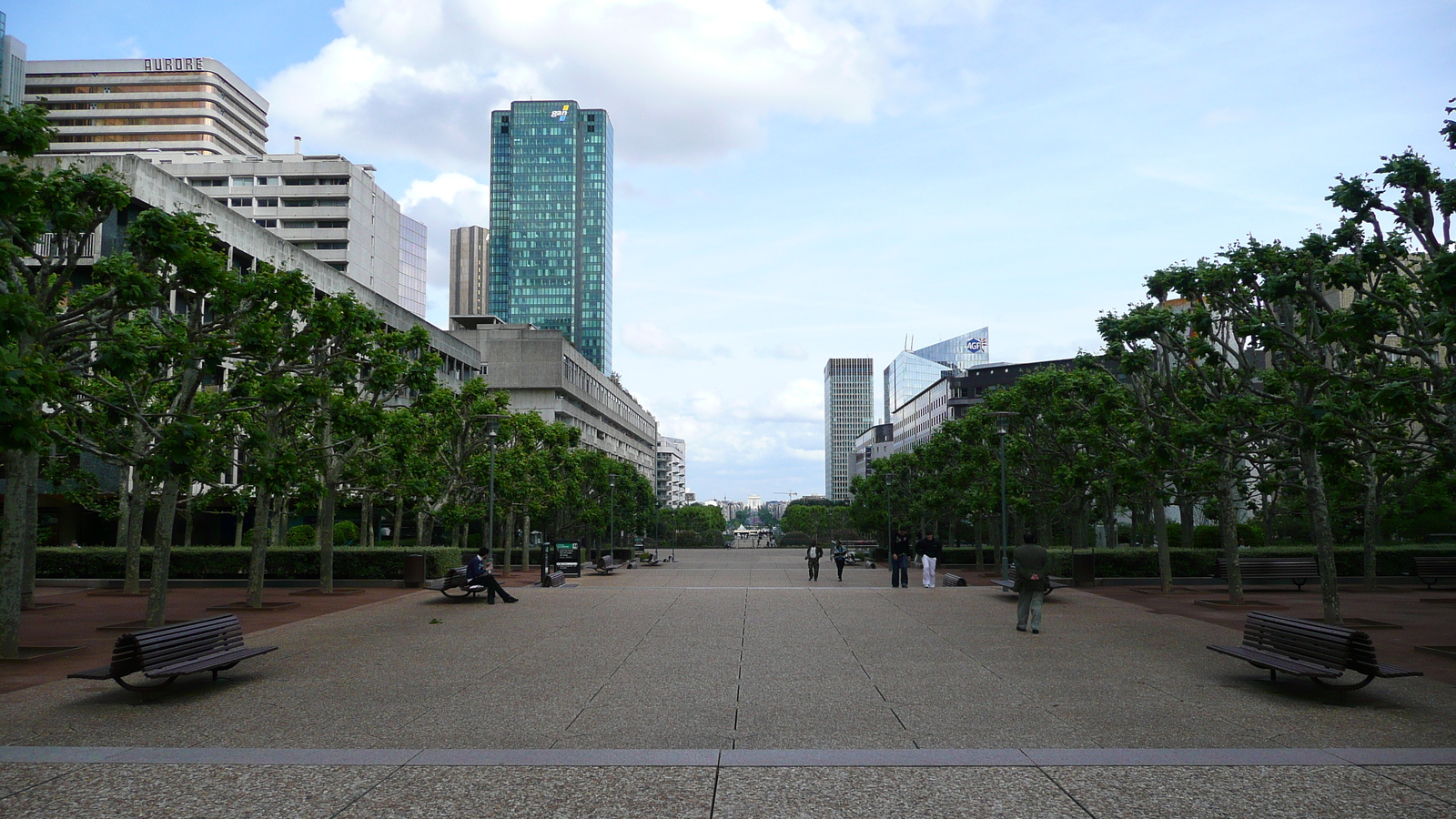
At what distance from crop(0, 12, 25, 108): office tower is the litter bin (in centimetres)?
12946

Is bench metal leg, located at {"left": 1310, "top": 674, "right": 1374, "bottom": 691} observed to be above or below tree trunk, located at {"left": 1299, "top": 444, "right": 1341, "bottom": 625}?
below

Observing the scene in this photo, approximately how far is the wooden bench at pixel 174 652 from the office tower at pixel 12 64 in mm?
143331

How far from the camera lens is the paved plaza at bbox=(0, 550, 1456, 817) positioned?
672cm

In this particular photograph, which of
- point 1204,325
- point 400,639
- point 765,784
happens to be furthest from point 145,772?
point 1204,325

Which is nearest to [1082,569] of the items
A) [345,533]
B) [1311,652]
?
[1311,652]

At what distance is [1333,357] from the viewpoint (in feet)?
58.7

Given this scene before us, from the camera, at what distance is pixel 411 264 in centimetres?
11581

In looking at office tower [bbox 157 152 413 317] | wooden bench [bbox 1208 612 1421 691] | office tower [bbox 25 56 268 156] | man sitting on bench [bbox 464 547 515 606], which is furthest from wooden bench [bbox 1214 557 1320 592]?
office tower [bbox 25 56 268 156]

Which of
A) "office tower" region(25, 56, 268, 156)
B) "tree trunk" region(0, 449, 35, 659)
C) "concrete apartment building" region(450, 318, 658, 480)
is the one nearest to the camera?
"tree trunk" region(0, 449, 35, 659)

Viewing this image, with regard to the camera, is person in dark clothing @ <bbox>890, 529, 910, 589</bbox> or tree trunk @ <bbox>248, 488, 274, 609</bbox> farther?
person in dark clothing @ <bbox>890, 529, 910, 589</bbox>

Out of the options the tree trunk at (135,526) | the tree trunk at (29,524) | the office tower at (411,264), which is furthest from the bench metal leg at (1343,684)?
the office tower at (411,264)

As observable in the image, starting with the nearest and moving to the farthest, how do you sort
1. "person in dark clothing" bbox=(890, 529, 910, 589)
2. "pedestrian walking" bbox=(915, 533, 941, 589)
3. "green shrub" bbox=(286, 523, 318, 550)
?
"pedestrian walking" bbox=(915, 533, 941, 589)
"person in dark clothing" bbox=(890, 529, 910, 589)
"green shrub" bbox=(286, 523, 318, 550)

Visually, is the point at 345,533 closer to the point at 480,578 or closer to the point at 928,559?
the point at 480,578

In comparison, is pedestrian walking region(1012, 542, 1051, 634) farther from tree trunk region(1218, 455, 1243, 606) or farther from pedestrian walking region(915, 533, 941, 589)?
pedestrian walking region(915, 533, 941, 589)
